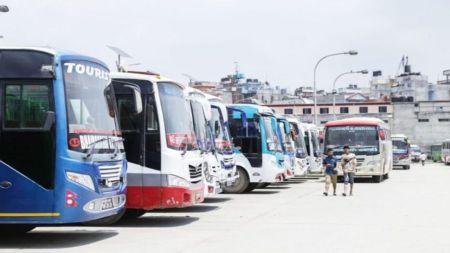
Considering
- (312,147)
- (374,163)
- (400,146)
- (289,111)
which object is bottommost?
(374,163)

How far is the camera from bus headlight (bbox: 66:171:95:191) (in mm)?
11555

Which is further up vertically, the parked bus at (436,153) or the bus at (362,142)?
the bus at (362,142)

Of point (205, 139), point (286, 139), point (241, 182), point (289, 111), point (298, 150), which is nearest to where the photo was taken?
point (205, 139)

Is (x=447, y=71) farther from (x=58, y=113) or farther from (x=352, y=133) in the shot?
(x=58, y=113)

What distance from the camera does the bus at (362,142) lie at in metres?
34.3

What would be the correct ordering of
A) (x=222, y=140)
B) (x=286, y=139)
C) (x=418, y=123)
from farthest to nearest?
(x=418, y=123) → (x=286, y=139) → (x=222, y=140)

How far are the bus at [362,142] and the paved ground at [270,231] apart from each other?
12.3m

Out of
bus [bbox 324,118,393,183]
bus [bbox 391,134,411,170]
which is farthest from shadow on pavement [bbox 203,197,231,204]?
bus [bbox 391,134,411,170]

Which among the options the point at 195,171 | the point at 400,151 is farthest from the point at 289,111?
the point at 195,171

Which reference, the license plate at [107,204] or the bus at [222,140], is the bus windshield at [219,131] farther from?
the license plate at [107,204]

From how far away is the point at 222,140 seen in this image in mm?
21750

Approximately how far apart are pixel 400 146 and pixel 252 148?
120 feet

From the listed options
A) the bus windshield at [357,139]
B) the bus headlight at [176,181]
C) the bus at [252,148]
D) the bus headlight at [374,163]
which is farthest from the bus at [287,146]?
the bus headlight at [176,181]

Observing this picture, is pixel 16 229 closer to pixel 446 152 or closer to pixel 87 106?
pixel 87 106
